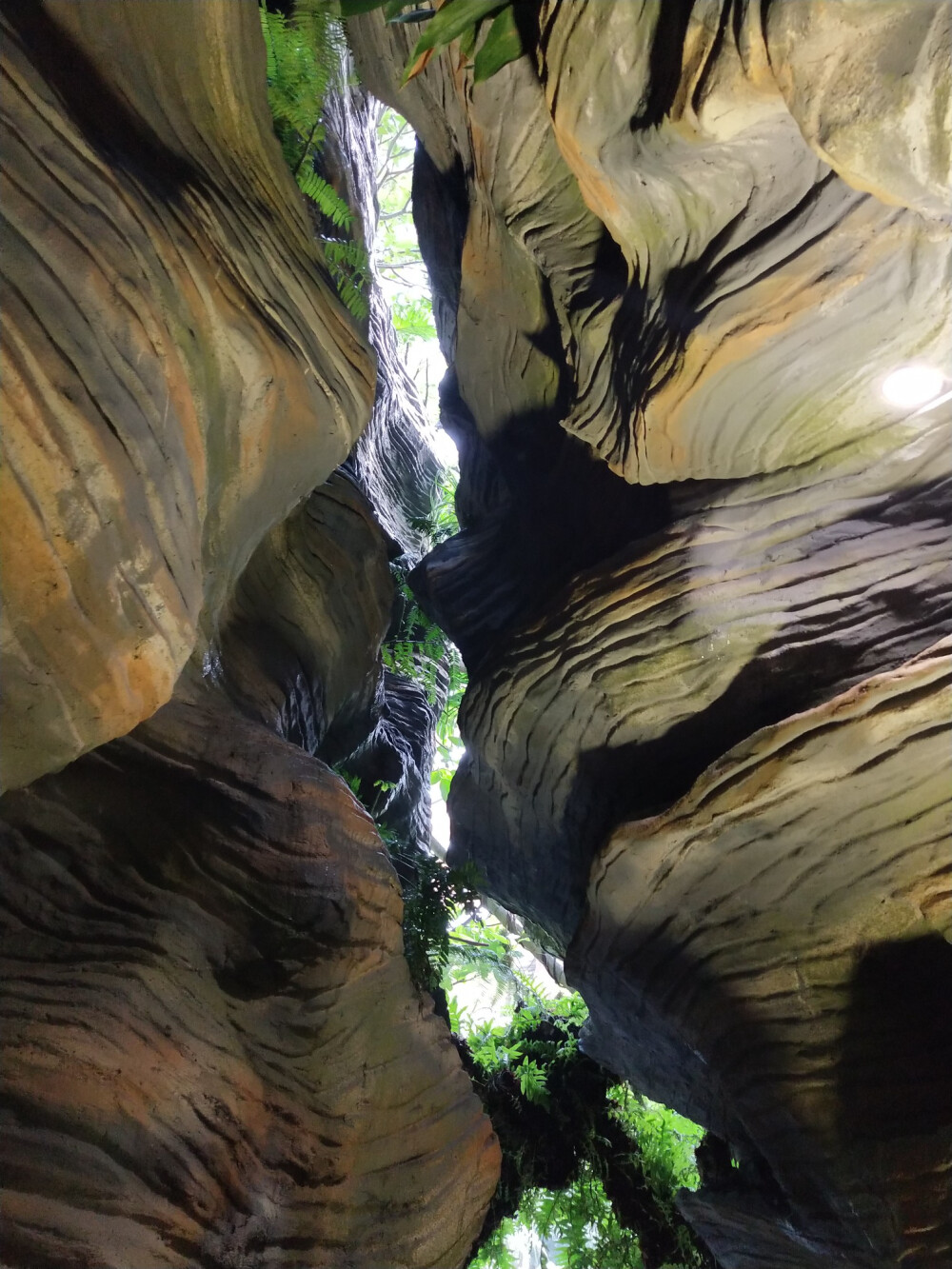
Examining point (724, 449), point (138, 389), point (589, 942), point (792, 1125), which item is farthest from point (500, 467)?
point (792, 1125)

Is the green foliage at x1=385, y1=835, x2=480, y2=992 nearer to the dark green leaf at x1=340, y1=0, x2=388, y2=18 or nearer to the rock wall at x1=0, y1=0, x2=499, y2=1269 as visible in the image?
the rock wall at x1=0, y1=0, x2=499, y2=1269

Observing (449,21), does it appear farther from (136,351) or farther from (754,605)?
(754,605)

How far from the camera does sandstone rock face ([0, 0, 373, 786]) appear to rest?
185cm

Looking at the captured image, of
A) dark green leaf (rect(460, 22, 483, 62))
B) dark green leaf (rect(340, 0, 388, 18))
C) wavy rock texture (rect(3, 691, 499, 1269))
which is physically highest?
dark green leaf (rect(460, 22, 483, 62))

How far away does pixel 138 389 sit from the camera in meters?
2.06

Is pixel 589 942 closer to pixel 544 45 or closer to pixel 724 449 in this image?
pixel 724 449

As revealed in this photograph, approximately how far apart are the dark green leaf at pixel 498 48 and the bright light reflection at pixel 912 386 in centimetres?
168

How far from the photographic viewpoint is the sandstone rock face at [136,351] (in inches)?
72.7

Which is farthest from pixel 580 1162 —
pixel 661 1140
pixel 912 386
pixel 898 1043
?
pixel 912 386

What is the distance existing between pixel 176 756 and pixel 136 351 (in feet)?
5.01

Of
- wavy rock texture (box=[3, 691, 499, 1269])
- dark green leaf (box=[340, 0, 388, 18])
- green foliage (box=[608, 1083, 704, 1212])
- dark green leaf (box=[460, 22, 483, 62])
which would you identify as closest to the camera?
wavy rock texture (box=[3, 691, 499, 1269])

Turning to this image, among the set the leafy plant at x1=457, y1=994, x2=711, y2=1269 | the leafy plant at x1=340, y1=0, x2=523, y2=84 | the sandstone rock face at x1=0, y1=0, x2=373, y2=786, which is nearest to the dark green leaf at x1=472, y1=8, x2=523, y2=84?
the leafy plant at x1=340, y1=0, x2=523, y2=84

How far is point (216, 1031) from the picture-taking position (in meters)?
2.60

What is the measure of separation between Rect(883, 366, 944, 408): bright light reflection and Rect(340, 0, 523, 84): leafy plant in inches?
66.4
